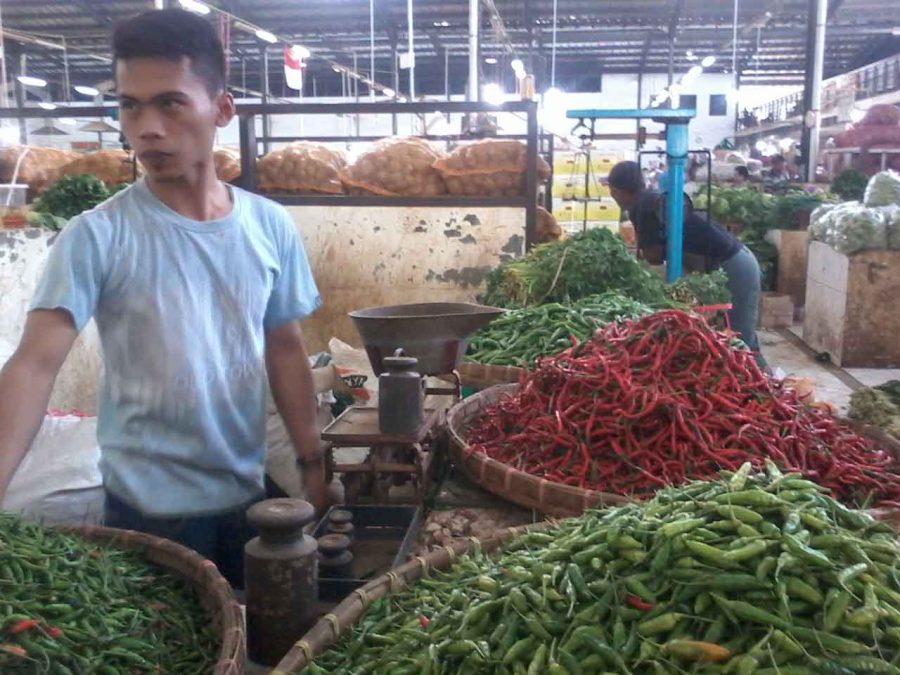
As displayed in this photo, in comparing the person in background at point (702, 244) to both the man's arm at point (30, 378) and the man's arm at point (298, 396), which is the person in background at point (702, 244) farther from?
the man's arm at point (30, 378)

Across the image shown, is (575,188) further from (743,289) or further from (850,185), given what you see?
(743,289)

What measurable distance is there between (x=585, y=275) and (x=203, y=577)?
362cm

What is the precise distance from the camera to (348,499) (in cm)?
257

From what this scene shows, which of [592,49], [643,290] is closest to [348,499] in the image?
[643,290]

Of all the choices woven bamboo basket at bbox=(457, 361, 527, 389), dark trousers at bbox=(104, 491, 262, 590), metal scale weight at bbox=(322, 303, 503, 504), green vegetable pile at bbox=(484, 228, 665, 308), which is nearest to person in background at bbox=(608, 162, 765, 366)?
green vegetable pile at bbox=(484, 228, 665, 308)

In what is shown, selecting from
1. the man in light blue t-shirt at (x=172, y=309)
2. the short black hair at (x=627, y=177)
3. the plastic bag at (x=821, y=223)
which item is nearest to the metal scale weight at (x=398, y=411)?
Answer: the man in light blue t-shirt at (x=172, y=309)

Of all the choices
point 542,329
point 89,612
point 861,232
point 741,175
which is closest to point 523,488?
point 89,612

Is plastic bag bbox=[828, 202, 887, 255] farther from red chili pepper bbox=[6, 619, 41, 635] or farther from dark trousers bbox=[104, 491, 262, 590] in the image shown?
red chili pepper bbox=[6, 619, 41, 635]

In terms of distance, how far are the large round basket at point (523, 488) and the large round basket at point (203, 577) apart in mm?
909

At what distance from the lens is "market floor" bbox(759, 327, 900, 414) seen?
6844 mm

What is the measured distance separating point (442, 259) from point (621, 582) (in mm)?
5333

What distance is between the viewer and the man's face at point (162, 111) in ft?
6.39

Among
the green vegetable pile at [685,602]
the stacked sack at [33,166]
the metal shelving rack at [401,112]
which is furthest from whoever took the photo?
the stacked sack at [33,166]

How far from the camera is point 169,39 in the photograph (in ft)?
6.42
